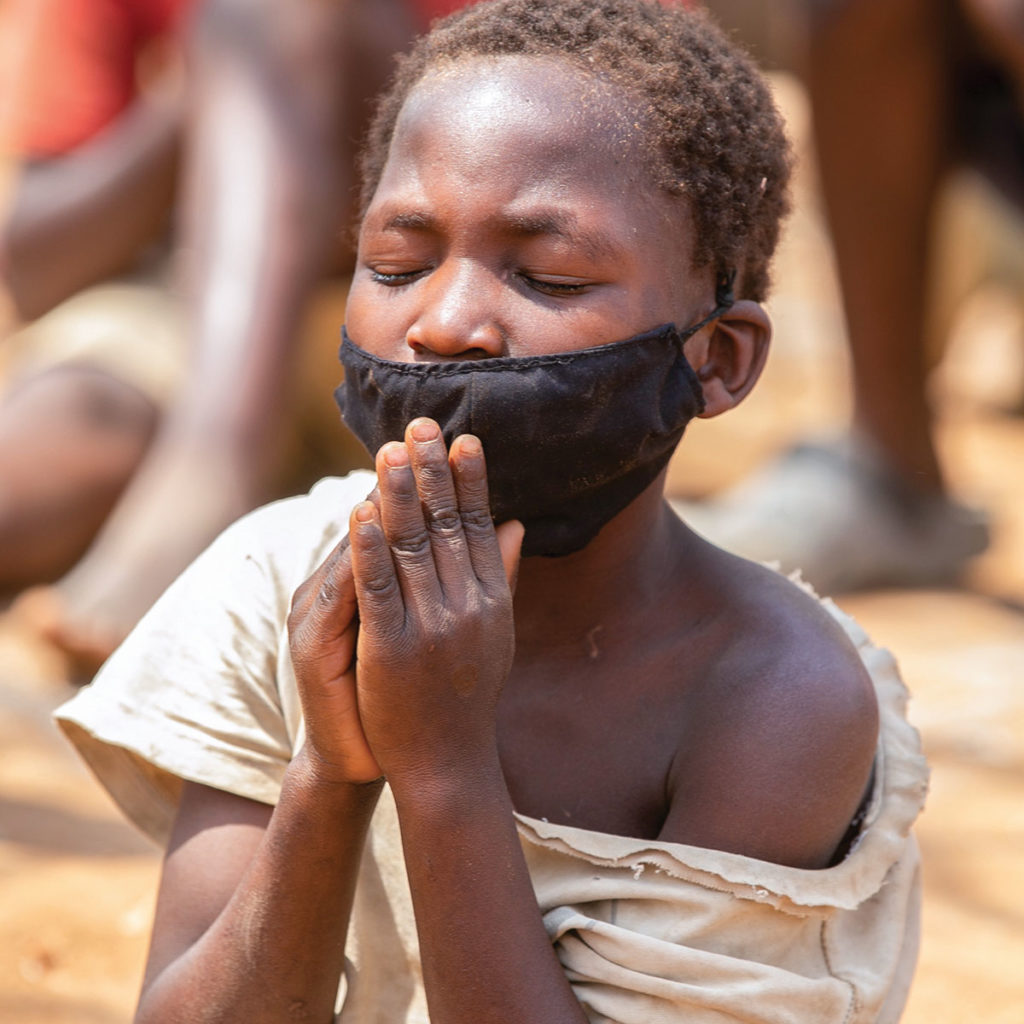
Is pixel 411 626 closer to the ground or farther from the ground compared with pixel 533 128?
closer to the ground

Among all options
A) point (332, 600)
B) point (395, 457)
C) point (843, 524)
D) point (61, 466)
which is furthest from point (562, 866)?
point (61, 466)

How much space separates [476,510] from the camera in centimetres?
158

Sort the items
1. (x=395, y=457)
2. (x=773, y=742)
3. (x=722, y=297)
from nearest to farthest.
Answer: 1. (x=395, y=457)
2. (x=773, y=742)
3. (x=722, y=297)

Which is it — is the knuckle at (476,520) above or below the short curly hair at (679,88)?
below

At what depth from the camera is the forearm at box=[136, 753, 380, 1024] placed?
5.45ft

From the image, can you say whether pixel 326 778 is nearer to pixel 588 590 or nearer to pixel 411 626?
pixel 411 626

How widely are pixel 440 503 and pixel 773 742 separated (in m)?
0.52

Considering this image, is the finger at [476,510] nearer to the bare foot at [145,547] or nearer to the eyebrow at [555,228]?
the eyebrow at [555,228]

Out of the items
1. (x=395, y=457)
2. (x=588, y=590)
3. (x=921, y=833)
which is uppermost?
(x=395, y=457)

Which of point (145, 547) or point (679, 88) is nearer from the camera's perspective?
point (679, 88)

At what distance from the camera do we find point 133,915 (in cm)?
287

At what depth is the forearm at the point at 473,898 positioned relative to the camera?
1603 mm

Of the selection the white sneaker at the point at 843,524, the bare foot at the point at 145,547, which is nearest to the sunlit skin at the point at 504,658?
the bare foot at the point at 145,547

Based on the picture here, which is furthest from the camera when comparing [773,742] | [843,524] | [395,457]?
[843,524]
